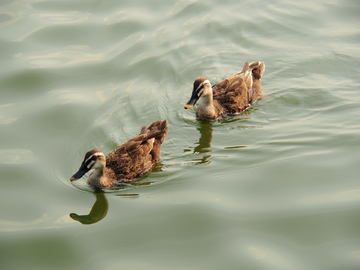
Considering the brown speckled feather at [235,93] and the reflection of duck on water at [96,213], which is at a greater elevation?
the brown speckled feather at [235,93]

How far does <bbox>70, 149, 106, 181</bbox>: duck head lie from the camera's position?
686cm

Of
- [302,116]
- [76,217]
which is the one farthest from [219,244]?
[302,116]

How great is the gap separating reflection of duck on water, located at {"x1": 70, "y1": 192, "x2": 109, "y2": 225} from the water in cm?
3

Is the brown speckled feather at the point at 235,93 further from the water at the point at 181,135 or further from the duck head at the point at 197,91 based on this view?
the duck head at the point at 197,91

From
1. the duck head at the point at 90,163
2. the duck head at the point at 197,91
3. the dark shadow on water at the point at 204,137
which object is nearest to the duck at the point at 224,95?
the duck head at the point at 197,91

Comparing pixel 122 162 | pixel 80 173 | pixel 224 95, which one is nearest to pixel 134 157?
pixel 122 162

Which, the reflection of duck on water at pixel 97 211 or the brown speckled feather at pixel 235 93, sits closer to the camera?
the reflection of duck on water at pixel 97 211

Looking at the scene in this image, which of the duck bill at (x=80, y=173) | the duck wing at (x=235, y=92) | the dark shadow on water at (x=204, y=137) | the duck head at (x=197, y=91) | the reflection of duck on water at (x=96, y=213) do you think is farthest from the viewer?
the duck wing at (x=235, y=92)

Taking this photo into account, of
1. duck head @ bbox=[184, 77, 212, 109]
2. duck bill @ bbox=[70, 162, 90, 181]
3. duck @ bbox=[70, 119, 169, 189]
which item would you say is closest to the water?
duck @ bbox=[70, 119, 169, 189]

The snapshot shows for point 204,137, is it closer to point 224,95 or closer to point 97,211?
point 224,95

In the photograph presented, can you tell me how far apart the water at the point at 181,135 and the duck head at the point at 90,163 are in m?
0.35

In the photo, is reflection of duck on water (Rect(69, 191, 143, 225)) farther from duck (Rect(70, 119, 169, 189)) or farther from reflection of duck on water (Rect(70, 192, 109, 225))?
duck (Rect(70, 119, 169, 189))

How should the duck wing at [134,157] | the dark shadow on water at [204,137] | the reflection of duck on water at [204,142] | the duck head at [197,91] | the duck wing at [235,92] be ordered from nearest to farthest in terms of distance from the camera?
the duck wing at [134,157]
the reflection of duck on water at [204,142]
the dark shadow on water at [204,137]
the duck head at [197,91]
the duck wing at [235,92]

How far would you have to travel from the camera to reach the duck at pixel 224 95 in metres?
9.20
